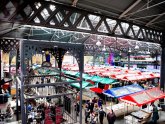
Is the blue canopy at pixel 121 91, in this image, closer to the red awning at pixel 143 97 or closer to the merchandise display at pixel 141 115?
the red awning at pixel 143 97

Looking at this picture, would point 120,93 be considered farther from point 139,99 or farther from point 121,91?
point 139,99

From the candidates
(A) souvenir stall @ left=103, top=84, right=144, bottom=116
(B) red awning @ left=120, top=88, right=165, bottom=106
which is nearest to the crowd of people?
(A) souvenir stall @ left=103, top=84, right=144, bottom=116

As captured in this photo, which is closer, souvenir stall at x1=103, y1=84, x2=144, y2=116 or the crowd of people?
the crowd of people

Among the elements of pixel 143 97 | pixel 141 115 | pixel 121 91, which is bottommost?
pixel 141 115

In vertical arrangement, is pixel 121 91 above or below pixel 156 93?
above

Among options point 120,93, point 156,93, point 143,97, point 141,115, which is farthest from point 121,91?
point 156,93

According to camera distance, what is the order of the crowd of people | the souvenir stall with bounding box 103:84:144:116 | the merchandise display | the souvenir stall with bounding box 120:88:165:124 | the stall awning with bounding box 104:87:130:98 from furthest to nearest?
the souvenir stall with bounding box 103:84:144:116
the stall awning with bounding box 104:87:130:98
the merchandise display
the crowd of people
the souvenir stall with bounding box 120:88:165:124

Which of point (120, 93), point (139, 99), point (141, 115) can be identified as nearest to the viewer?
point (139, 99)

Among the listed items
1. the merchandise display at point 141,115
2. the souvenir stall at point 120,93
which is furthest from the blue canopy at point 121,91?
the merchandise display at point 141,115

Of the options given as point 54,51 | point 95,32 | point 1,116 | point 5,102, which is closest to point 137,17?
point 95,32

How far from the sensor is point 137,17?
27.4 feet

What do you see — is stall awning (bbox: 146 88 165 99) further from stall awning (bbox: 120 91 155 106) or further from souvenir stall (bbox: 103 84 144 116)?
souvenir stall (bbox: 103 84 144 116)

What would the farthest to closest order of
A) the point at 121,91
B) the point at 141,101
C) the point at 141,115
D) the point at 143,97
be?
1. the point at 121,91
2. the point at 141,115
3. the point at 143,97
4. the point at 141,101

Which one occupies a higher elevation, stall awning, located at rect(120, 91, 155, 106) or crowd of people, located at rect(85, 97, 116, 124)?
stall awning, located at rect(120, 91, 155, 106)
